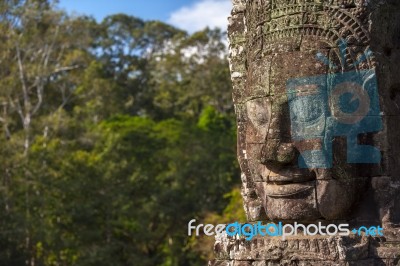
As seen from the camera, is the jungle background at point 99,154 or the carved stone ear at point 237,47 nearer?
the carved stone ear at point 237,47

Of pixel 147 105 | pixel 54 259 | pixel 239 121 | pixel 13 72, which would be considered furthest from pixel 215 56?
pixel 239 121

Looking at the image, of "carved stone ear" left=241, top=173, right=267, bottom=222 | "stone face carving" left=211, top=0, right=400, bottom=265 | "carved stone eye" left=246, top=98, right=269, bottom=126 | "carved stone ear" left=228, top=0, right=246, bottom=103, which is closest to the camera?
"stone face carving" left=211, top=0, right=400, bottom=265

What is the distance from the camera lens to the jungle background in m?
15.6

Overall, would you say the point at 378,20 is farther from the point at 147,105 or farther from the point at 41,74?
the point at 147,105

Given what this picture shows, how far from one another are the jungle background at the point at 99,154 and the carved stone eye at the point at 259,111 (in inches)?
372

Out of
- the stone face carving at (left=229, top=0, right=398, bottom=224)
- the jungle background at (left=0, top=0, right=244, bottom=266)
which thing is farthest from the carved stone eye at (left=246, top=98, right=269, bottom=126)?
the jungle background at (left=0, top=0, right=244, bottom=266)

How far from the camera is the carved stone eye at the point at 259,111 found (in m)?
4.38

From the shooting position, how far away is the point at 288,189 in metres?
4.26

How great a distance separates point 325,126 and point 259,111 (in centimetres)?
43

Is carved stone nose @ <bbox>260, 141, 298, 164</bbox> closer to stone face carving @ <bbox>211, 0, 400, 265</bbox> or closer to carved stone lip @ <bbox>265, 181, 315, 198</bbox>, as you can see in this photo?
stone face carving @ <bbox>211, 0, 400, 265</bbox>
